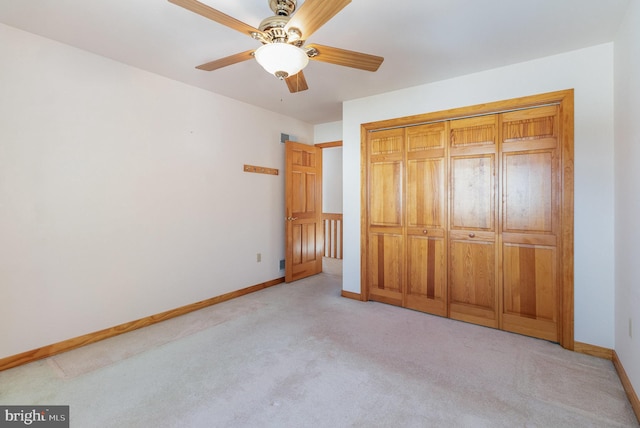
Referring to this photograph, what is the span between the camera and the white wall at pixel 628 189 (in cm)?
178

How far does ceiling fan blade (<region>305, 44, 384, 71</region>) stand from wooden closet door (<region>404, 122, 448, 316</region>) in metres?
1.54

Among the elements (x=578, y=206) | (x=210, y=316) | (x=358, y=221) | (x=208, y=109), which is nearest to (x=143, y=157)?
(x=208, y=109)

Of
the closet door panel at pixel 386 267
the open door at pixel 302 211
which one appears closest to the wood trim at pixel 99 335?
the open door at pixel 302 211

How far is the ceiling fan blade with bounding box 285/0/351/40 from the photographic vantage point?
1338mm

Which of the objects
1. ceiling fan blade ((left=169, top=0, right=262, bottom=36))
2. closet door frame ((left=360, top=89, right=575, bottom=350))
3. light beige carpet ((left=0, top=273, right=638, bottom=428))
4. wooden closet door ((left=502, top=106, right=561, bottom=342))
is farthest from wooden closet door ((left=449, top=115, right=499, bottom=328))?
ceiling fan blade ((left=169, top=0, right=262, bottom=36))

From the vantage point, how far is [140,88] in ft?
9.41

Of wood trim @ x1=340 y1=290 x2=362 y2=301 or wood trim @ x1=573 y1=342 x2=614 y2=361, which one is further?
wood trim @ x1=340 y1=290 x2=362 y2=301

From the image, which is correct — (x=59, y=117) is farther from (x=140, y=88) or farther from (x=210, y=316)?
(x=210, y=316)

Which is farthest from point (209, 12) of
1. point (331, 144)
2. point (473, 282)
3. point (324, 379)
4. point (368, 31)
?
point (331, 144)

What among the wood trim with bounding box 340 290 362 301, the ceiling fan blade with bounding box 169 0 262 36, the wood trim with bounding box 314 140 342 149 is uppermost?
the wood trim with bounding box 314 140 342 149

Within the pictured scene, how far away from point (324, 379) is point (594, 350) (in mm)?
2188

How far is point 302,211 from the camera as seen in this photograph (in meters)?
4.57

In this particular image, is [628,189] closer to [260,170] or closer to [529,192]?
[529,192]

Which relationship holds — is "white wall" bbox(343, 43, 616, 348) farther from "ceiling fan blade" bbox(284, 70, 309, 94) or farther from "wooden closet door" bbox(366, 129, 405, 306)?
"ceiling fan blade" bbox(284, 70, 309, 94)
